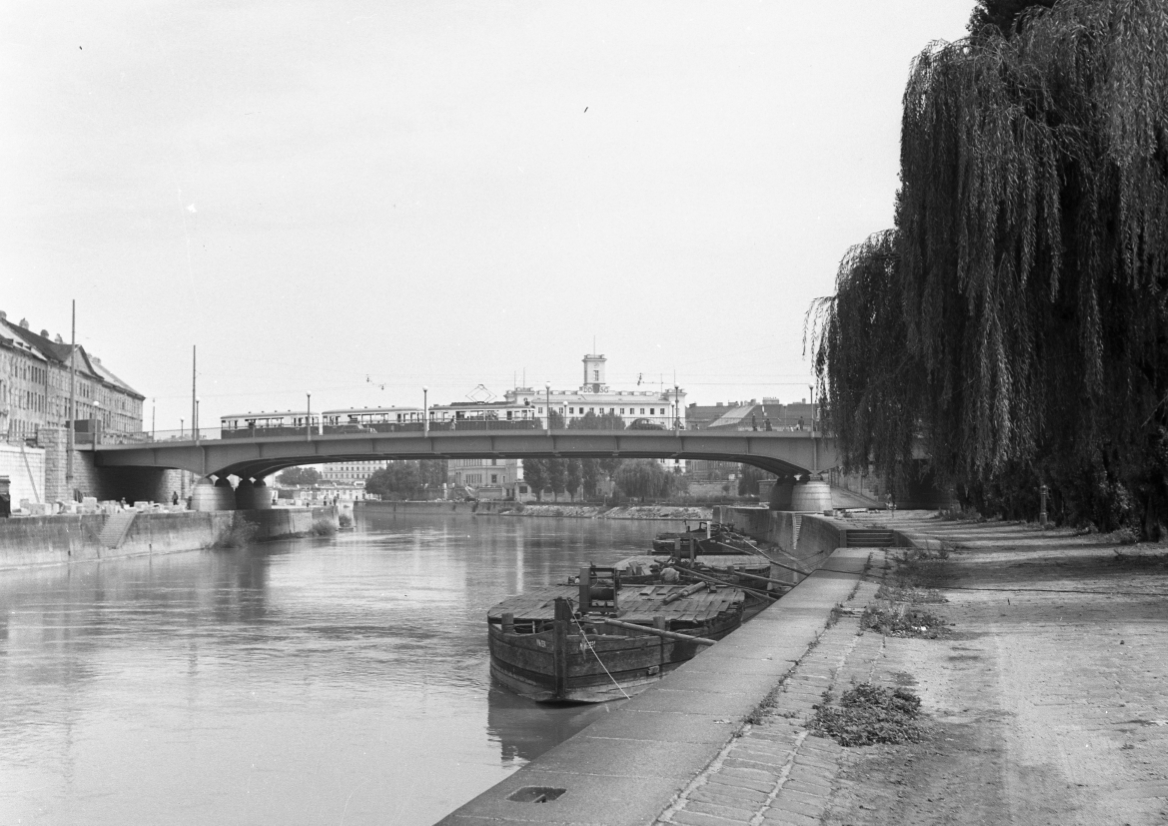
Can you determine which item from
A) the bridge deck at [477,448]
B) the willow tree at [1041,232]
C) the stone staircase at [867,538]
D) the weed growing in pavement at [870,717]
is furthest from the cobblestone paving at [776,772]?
the bridge deck at [477,448]

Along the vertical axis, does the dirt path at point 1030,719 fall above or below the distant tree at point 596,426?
below

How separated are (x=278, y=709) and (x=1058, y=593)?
1313cm

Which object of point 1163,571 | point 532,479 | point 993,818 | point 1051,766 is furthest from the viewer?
point 532,479

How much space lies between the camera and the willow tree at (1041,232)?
16.7m

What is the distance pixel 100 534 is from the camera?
5916 cm

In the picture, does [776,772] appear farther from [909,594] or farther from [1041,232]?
[1041,232]

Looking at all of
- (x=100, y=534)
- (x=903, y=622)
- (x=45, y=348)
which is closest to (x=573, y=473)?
(x=45, y=348)

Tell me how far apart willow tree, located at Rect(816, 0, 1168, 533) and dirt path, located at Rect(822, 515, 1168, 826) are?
120 inches

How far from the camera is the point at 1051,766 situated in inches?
301

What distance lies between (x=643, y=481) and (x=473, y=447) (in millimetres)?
82661

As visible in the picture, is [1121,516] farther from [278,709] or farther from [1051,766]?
[1051,766]

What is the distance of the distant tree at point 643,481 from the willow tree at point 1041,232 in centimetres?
13437

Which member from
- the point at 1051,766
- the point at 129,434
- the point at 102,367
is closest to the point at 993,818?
the point at 1051,766

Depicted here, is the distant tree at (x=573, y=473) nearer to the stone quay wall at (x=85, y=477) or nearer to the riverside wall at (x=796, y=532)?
the riverside wall at (x=796, y=532)
